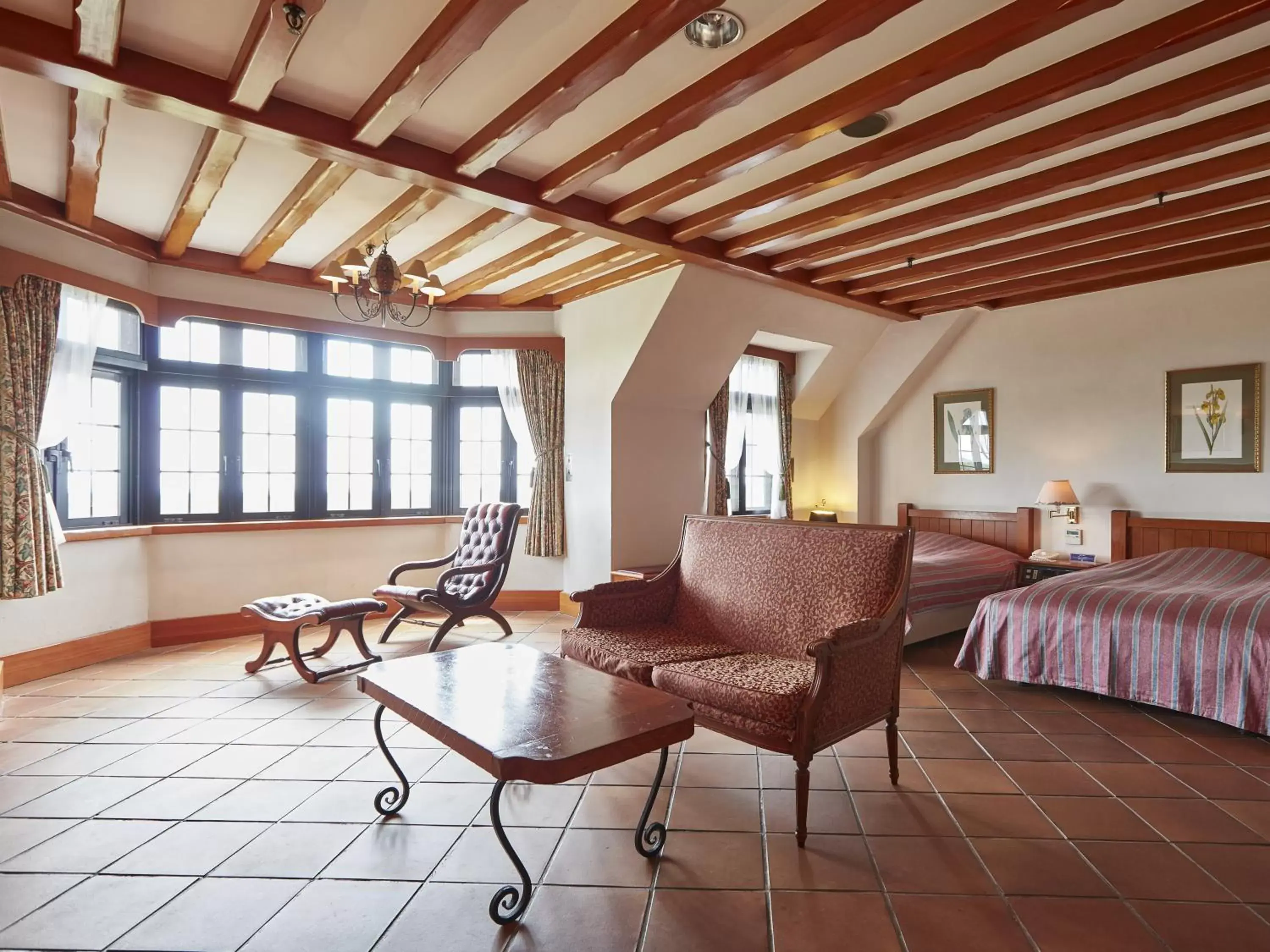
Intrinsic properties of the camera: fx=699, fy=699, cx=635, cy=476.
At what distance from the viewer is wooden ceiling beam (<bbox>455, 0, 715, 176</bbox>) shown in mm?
2203

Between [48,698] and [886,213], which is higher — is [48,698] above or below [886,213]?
below

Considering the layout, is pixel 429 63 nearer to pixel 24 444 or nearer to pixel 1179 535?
pixel 24 444

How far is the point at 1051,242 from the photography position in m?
4.45

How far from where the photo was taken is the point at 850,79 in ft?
8.92

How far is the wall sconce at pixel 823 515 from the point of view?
6.92 metres

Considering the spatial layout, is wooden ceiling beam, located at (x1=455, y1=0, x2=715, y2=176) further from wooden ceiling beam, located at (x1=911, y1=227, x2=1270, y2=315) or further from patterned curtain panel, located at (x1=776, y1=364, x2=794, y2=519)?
patterned curtain panel, located at (x1=776, y1=364, x2=794, y2=519)

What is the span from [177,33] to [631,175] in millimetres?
1928

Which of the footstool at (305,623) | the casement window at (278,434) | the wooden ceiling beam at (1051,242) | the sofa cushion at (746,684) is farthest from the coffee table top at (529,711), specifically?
the wooden ceiling beam at (1051,242)

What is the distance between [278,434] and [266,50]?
12.1ft

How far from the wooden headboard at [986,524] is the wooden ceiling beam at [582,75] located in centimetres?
504

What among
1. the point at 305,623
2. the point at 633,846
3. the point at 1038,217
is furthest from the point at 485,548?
the point at 1038,217

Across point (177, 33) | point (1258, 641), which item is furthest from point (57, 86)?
point (1258, 641)

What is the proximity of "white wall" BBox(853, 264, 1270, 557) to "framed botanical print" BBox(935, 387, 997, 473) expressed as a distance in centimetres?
7

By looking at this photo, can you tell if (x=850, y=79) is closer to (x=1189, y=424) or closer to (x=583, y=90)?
(x=583, y=90)
